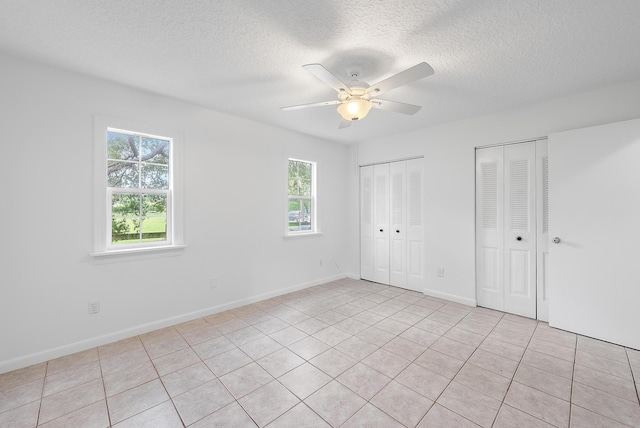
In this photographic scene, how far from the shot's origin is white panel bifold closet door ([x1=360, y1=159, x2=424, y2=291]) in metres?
4.34

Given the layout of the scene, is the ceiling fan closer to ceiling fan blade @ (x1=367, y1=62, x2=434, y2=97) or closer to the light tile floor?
ceiling fan blade @ (x1=367, y1=62, x2=434, y2=97)

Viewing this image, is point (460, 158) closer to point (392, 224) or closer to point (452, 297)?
point (392, 224)

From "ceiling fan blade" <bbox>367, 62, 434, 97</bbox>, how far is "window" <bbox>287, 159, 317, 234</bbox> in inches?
95.6

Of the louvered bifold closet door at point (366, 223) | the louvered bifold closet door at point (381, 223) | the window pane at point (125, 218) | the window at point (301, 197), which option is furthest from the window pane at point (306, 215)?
the window pane at point (125, 218)

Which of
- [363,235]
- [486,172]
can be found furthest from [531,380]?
[363,235]

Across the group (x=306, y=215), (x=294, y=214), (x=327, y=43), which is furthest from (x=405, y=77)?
(x=306, y=215)

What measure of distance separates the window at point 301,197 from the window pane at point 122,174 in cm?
207

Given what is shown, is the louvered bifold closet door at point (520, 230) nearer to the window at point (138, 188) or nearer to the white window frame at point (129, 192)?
the white window frame at point (129, 192)

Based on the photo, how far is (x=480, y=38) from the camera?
6.49 feet

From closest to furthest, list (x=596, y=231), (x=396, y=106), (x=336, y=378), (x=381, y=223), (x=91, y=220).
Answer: (x=336, y=378), (x=396, y=106), (x=91, y=220), (x=596, y=231), (x=381, y=223)

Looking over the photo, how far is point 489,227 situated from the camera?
361cm

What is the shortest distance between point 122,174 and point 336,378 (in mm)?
2866

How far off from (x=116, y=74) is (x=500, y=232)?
4.56m

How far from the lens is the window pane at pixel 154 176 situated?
2.98 m
